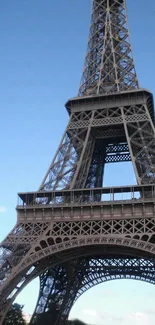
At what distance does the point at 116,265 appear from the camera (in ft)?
115

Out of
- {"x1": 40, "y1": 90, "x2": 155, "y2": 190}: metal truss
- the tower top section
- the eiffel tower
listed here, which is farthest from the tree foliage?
the tower top section

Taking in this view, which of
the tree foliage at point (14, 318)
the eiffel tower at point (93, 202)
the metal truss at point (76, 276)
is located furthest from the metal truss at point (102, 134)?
the tree foliage at point (14, 318)

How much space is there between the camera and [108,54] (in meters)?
37.2

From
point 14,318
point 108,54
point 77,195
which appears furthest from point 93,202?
point 14,318

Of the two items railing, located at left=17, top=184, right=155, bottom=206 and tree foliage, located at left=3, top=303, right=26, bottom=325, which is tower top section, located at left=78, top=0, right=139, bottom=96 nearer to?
railing, located at left=17, top=184, right=155, bottom=206

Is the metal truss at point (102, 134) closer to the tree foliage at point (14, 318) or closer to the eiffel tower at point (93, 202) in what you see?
the eiffel tower at point (93, 202)

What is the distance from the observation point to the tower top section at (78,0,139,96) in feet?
113

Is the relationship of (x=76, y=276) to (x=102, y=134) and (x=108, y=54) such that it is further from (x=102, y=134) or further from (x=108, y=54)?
(x=108, y=54)

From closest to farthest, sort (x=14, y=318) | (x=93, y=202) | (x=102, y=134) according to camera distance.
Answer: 1. (x=93, y=202)
2. (x=102, y=134)
3. (x=14, y=318)

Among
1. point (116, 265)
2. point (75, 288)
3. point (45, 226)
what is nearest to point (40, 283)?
point (75, 288)

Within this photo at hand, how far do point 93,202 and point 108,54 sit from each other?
15.8 meters

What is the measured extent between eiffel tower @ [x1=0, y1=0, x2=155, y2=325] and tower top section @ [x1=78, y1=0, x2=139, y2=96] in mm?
89

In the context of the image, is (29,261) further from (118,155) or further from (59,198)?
(118,155)

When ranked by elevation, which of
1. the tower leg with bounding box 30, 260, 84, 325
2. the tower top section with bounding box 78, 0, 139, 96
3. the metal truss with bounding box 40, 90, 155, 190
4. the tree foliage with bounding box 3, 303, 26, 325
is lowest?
the tree foliage with bounding box 3, 303, 26, 325
